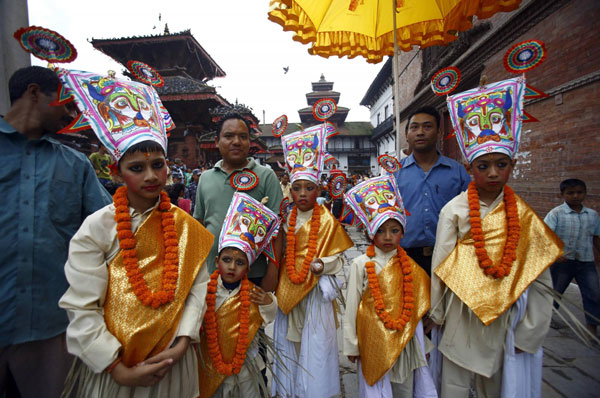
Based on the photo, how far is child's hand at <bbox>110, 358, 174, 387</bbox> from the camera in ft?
4.41

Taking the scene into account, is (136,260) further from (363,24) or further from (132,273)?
(363,24)

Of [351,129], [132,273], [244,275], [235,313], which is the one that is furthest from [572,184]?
[351,129]

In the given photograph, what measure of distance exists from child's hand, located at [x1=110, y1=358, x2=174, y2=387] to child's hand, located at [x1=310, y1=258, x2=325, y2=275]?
1.19 meters

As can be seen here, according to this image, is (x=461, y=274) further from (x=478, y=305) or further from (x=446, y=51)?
(x=446, y=51)

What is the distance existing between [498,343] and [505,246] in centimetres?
62

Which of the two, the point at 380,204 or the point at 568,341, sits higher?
the point at 380,204

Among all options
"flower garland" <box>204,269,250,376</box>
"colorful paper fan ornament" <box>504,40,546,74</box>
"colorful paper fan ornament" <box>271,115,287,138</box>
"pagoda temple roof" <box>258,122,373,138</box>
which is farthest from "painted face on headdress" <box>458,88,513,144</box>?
"pagoda temple roof" <box>258,122,373,138</box>

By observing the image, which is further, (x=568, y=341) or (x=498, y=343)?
(x=568, y=341)

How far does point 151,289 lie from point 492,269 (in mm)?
2025

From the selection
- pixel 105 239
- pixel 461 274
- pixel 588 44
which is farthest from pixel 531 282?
pixel 588 44

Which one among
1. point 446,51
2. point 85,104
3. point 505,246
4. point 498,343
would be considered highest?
point 446,51

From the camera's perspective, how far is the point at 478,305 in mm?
1814

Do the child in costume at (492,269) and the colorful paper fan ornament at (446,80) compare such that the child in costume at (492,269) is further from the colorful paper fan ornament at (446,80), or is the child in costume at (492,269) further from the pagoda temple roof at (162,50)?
the pagoda temple roof at (162,50)

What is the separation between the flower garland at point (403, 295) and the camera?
6.60 ft
